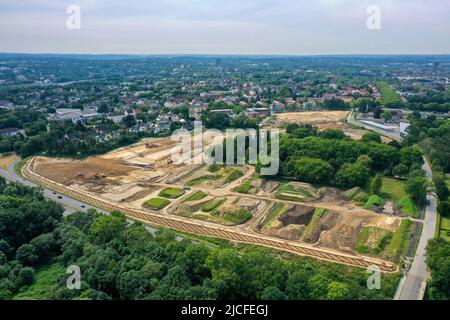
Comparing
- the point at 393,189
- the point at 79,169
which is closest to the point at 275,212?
the point at 393,189

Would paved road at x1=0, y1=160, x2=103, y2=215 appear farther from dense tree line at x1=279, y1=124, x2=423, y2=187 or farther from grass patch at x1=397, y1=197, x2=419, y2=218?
grass patch at x1=397, y1=197, x2=419, y2=218

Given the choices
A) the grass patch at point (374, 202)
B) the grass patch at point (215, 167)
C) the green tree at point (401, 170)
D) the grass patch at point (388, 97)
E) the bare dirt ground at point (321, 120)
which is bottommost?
the grass patch at point (374, 202)

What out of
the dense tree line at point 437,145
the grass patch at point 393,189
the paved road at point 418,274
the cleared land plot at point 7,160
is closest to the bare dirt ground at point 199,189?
the paved road at point 418,274

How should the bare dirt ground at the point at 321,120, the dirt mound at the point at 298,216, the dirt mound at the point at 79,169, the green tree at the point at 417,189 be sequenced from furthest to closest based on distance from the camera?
the bare dirt ground at the point at 321,120, the dirt mound at the point at 79,169, the green tree at the point at 417,189, the dirt mound at the point at 298,216

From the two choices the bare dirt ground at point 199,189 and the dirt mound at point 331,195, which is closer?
the bare dirt ground at point 199,189

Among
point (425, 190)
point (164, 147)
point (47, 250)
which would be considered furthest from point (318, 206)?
point (164, 147)

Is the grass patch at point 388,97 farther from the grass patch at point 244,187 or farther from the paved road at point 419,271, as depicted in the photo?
the grass patch at point 244,187
